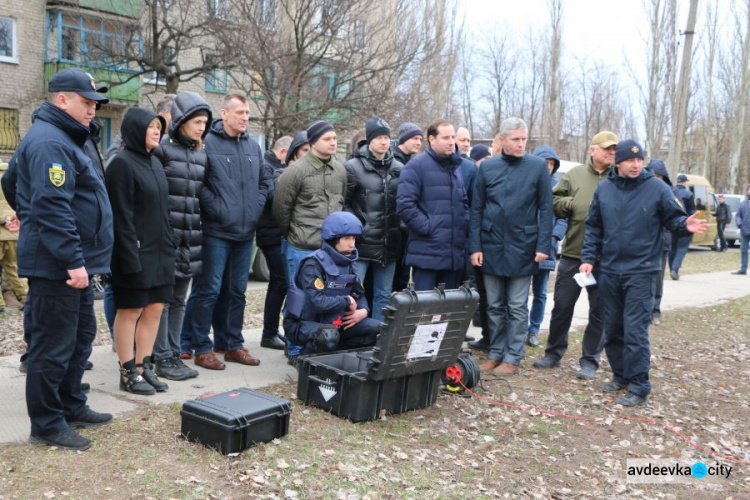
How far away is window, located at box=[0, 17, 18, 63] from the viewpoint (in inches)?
925

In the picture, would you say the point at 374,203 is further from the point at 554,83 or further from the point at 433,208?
the point at 554,83

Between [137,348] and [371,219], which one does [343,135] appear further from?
[137,348]

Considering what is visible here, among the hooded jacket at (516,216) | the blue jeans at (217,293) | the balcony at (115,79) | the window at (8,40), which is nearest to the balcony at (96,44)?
the balcony at (115,79)

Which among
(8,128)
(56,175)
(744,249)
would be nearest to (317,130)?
(56,175)

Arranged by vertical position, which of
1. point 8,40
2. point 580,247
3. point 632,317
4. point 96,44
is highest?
point 8,40

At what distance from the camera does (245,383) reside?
5840 millimetres

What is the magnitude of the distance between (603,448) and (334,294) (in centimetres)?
227

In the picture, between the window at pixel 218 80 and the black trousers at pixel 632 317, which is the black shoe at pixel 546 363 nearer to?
the black trousers at pixel 632 317

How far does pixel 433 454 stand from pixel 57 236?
2643 mm

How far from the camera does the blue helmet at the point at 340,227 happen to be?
5.62 m

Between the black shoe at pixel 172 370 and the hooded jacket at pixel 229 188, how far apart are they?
3.53ft

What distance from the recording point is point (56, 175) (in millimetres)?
3990

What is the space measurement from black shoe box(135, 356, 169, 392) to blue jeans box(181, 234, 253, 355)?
73 cm

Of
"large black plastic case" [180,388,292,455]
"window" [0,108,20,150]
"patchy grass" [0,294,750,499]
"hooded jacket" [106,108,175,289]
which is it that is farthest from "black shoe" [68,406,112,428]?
"window" [0,108,20,150]
